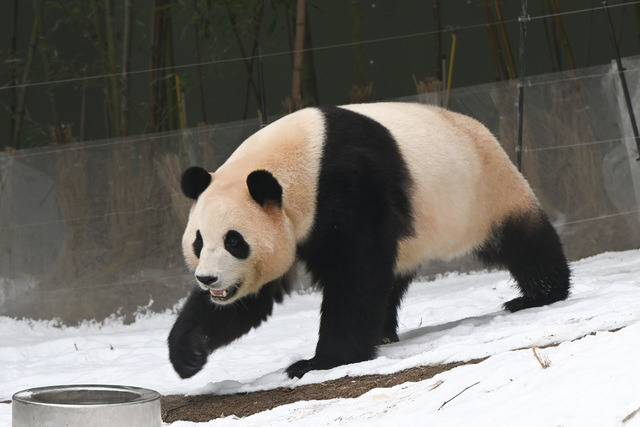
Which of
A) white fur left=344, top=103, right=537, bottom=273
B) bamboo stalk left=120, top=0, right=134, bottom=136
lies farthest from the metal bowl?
bamboo stalk left=120, top=0, right=134, bottom=136

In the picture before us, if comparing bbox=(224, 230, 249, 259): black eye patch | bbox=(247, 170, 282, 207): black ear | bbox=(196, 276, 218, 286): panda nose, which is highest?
bbox=(247, 170, 282, 207): black ear

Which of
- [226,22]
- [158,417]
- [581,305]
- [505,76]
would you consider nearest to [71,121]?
[226,22]

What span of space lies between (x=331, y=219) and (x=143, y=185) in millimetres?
3383

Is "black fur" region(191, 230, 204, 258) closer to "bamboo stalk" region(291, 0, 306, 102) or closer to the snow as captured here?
the snow

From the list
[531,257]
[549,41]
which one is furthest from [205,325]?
[549,41]

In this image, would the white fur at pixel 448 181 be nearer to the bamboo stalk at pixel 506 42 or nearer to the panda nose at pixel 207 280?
the panda nose at pixel 207 280

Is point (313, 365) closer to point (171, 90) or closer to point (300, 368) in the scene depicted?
point (300, 368)

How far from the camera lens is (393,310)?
187 inches

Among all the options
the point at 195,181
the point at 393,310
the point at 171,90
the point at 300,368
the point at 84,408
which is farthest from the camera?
the point at 171,90

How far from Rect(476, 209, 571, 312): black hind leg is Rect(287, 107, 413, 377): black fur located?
83 cm

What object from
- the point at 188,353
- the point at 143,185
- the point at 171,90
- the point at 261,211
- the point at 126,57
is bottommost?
the point at 188,353

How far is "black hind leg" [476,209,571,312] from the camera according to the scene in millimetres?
4703

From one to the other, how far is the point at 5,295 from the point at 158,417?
4561 millimetres

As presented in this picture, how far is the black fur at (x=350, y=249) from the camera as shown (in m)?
3.97
